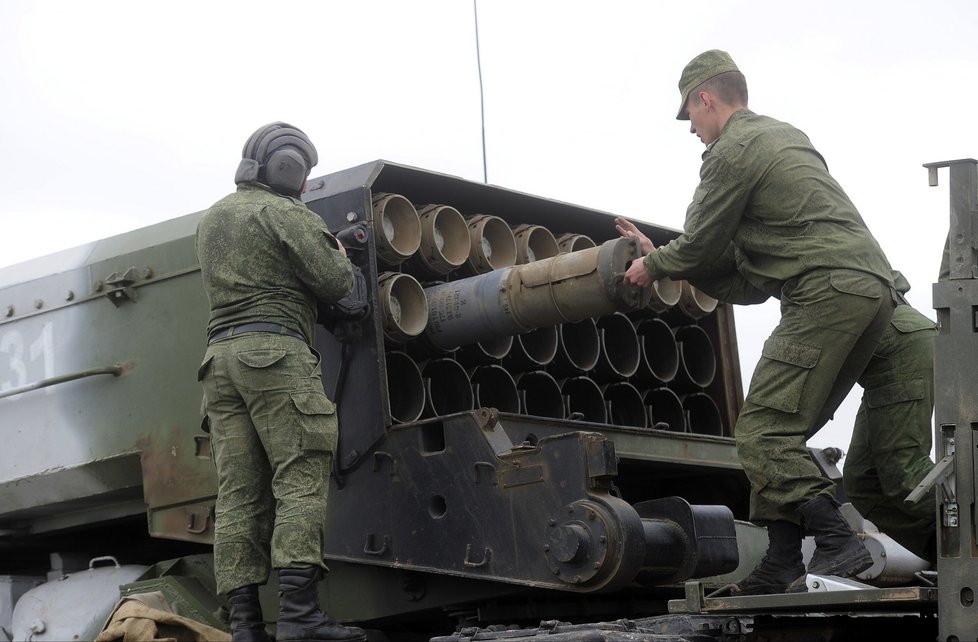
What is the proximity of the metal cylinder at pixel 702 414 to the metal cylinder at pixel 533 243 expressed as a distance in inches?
45.3

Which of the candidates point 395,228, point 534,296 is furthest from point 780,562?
point 395,228

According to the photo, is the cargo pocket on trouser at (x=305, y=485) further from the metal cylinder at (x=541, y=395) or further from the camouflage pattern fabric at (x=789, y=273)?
the metal cylinder at (x=541, y=395)

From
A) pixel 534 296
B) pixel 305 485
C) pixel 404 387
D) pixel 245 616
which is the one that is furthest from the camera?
pixel 404 387

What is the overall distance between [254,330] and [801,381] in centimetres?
191

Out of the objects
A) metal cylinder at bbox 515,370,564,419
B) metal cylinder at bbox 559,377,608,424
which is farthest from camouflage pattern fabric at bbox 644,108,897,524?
metal cylinder at bbox 559,377,608,424

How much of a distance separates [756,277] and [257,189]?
1869 mm

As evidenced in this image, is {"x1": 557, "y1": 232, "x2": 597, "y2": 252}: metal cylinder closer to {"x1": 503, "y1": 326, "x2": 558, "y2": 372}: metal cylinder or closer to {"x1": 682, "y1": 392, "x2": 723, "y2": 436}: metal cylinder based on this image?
{"x1": 503, "y1": 326, "x2": 558, "y2": 372}: metal cylinder

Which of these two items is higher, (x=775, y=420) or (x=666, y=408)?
(x=666, y=408)

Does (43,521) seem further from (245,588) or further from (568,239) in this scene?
(568,239)

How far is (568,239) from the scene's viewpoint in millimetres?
6641

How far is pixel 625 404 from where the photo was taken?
690 centimetres

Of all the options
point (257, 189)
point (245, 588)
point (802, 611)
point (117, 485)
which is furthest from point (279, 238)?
point (802, 611)

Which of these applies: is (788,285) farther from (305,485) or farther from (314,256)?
(305,485)

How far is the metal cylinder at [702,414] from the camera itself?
7.16 metres
